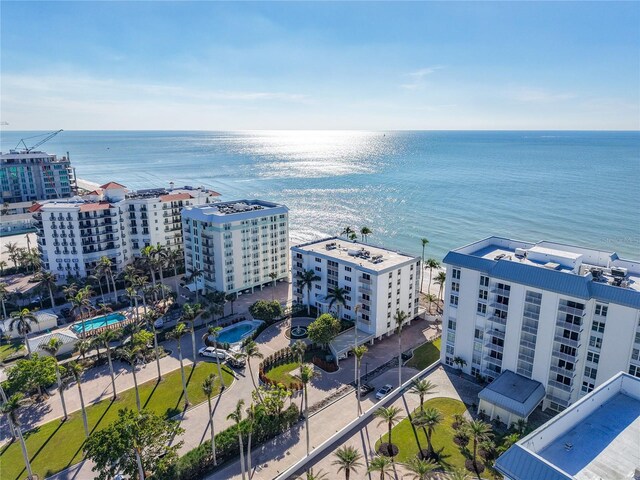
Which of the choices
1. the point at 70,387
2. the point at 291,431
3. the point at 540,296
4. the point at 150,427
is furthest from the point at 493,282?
the point at 70,387

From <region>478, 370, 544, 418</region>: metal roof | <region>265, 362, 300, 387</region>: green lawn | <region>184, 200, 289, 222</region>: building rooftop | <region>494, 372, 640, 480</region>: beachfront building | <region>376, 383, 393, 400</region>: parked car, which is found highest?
<region>184, 200, 289, 222</region>: building rooftop

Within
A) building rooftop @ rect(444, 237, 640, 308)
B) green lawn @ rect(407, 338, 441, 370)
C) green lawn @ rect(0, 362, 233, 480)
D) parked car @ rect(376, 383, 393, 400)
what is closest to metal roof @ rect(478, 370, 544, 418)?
parked car @ rect(376, 383, 393, 400)

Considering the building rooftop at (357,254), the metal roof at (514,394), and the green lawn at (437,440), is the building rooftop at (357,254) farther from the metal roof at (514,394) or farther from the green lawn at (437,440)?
the green lawn at (437,440)

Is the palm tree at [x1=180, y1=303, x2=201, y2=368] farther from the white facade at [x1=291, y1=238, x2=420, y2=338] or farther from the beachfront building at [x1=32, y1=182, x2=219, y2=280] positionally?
the beachfront building at [x1=32, y1=182, x2=219, y2=280]

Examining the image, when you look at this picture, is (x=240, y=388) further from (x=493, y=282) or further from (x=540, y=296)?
(x=540, y=296)

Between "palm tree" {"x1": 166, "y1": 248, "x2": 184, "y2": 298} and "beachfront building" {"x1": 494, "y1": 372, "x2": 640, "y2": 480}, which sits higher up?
"beachfront building" {"x1": 494, "y1": 372, "x2": 640, "y2": 480}
